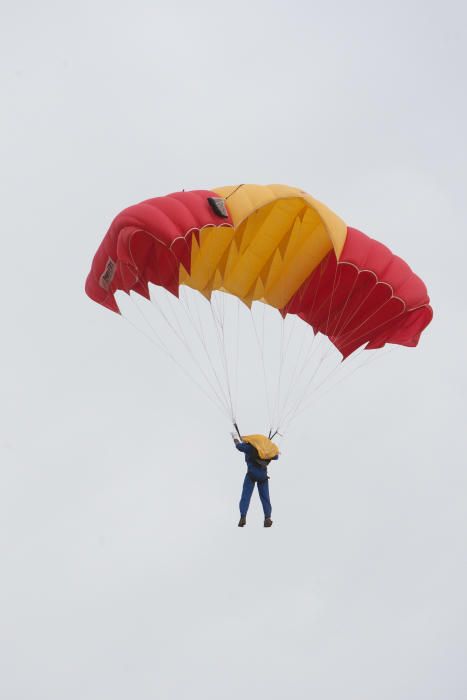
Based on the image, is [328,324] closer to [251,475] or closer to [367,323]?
[367,323]

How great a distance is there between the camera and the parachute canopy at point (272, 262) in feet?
86.0

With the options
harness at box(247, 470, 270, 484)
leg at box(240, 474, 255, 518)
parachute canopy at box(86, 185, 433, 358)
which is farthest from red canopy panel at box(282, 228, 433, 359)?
leg at box(240, 474, 255, 518)

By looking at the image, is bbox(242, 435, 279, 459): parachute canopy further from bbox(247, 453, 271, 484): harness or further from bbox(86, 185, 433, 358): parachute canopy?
bbox(86, 185, 433, 358): parachute canopy

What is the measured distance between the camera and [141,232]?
86.3 feet

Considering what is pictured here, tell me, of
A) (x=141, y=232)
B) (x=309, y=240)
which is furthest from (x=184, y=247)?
(x=309, y=240)

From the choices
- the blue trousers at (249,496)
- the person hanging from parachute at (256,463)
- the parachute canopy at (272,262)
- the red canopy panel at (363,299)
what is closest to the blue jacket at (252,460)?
the person hanging from parachute at (256,463)

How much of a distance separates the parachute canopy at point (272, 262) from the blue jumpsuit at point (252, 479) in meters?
2.93

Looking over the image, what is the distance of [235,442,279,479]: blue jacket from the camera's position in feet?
86.7

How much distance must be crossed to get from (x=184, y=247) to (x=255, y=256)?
1.90 metres

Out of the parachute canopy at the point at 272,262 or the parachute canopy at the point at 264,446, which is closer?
the parachute canopy at the point at 272,262

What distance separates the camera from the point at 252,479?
2669cm

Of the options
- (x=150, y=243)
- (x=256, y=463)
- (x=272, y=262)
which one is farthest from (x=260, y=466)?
(x=150, y=243)

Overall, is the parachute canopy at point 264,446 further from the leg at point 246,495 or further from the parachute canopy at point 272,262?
the parachute canopy at point 272,262

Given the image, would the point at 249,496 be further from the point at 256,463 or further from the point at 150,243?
the point at 150,243
